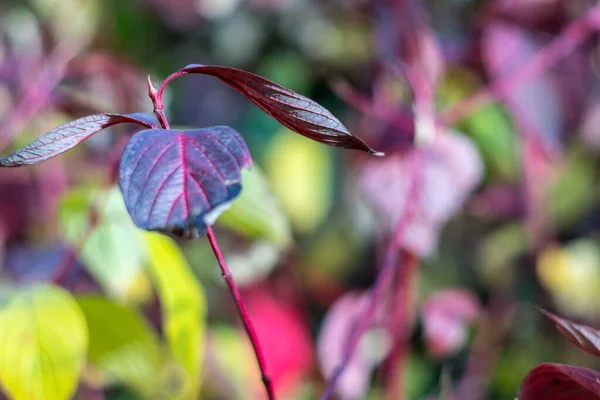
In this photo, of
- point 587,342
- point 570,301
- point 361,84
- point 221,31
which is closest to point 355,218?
point 361,84

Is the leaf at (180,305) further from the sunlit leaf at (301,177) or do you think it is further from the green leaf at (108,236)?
the sunlit leaf at (301,177)

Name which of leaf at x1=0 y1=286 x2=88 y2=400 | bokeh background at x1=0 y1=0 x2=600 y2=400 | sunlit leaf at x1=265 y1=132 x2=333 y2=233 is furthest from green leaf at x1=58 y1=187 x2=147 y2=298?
sunlit leaf at x1=265 y1=132 x2=333 y2=233

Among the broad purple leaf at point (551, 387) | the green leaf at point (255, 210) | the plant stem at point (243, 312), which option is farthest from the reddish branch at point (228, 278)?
the green leaf at point (255, 210)

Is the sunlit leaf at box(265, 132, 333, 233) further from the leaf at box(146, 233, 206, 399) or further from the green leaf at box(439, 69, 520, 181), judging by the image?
the leaf at box(146, 233, 206, 399)

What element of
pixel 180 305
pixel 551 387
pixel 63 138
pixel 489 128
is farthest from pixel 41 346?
pixel 489 128

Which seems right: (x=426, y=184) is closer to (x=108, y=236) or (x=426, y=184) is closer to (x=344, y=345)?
(x=344, y=345)

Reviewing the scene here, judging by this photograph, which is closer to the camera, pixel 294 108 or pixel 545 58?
pixel 294 108
